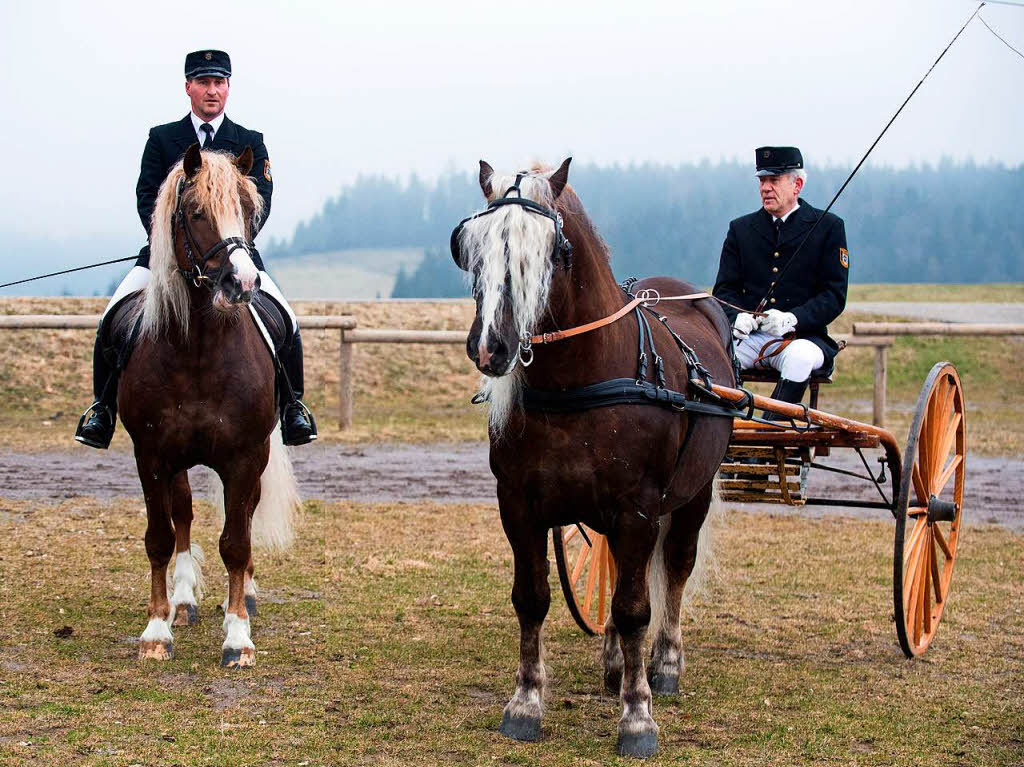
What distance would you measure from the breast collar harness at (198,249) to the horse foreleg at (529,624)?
1706 mm

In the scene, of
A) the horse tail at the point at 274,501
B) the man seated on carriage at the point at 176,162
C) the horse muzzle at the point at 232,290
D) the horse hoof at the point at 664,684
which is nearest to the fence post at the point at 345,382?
the horse tail at the point at 274,501

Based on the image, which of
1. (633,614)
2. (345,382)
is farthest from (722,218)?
(633,614)

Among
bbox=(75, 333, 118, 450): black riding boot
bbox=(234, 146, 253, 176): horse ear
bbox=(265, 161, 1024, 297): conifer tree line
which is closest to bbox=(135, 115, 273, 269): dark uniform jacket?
bbox=(234, 146, 253, 176): horse ear

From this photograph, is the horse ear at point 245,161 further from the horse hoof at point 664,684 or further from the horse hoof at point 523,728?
the horse hoof at point 664,684

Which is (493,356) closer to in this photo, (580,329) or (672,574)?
(580,329)

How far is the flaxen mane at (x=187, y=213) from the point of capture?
524 centimetres

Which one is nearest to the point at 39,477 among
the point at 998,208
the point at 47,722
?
the point at 47,722

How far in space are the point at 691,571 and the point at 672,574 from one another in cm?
20

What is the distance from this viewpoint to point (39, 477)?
10.8 meters

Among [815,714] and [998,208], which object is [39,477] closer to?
[815,714]

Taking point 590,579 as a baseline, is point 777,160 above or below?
above

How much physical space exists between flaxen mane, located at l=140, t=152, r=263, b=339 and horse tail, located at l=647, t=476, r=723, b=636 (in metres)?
2.43

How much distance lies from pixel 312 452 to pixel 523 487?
334 inches

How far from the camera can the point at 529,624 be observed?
4801mm
